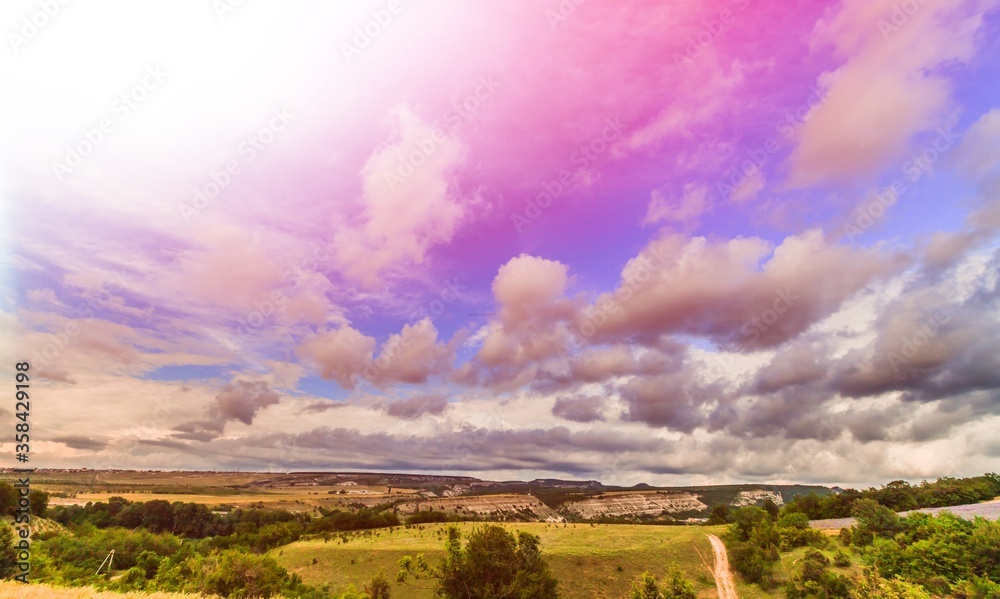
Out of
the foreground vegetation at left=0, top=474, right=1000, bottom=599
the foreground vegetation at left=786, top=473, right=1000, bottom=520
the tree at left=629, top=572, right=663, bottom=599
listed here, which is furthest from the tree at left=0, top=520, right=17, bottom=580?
the foreground vegetation at left=786, top=473, right=1000, bottom=520

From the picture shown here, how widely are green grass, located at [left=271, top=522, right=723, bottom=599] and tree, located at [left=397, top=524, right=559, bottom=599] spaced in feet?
33.5

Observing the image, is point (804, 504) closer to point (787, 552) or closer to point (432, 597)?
point (787, 552)

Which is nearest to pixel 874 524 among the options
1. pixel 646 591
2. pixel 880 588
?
pixel 880 588

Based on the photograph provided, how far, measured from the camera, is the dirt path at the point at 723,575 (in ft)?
236

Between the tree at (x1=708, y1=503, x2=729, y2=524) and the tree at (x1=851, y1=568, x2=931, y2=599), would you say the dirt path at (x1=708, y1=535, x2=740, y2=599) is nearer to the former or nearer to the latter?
the tree at (x1=851, y1=568, x2=931, y2=599)

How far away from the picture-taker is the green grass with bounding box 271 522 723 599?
2963 inches

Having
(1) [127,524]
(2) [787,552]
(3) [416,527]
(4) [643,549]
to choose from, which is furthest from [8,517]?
(2) [787,552]

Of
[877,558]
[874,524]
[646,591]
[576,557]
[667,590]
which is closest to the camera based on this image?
[646,591]

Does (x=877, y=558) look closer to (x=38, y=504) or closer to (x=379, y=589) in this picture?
(x=379, y=589)

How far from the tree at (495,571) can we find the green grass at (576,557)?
33.5 ft

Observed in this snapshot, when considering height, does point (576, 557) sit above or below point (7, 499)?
below

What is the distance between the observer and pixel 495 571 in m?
64.4

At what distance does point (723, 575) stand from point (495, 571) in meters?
41.2

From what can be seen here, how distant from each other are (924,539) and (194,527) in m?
205
